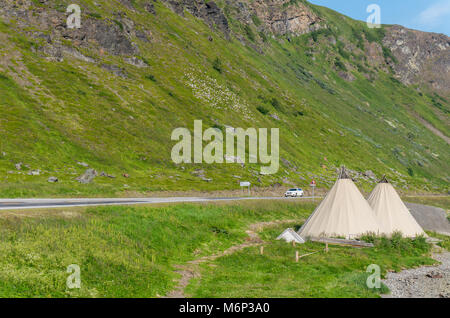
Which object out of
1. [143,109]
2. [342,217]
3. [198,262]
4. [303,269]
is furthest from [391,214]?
[143,109]

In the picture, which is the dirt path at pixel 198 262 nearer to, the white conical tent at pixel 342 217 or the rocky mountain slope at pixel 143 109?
the white conical tent at pixel 342 217

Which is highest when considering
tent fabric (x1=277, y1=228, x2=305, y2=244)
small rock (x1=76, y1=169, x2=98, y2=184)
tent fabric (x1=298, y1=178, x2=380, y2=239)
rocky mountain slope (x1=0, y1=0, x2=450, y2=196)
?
rocky mountain slope (x1=0, y1=0, x2=450, y2=196)

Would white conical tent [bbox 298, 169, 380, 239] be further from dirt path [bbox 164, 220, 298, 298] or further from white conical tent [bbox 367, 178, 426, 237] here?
dirt path [bbox 164, 220, 298, 298]

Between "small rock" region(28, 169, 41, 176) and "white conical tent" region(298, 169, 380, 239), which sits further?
"small rock" region(28, 169, 41, 176)

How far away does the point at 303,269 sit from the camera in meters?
26.3

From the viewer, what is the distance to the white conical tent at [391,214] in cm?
4281

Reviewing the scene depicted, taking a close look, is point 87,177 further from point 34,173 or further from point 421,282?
point 421,282

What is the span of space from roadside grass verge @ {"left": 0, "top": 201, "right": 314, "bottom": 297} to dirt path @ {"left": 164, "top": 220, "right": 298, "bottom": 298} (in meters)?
0.55

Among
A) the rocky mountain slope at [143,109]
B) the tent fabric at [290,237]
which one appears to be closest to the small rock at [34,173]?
the rocky mountain slope at [143,109]

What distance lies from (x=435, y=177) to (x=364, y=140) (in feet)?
120

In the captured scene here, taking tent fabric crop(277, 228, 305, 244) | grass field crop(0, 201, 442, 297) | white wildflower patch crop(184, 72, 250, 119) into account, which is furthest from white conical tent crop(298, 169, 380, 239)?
white wildflower patch crop(184, 72, 250, 119)

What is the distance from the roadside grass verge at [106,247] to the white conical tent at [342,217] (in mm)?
7947

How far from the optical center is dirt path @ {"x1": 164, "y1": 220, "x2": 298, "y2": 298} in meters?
21.4

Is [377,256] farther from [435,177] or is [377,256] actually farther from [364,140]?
[435,177]
